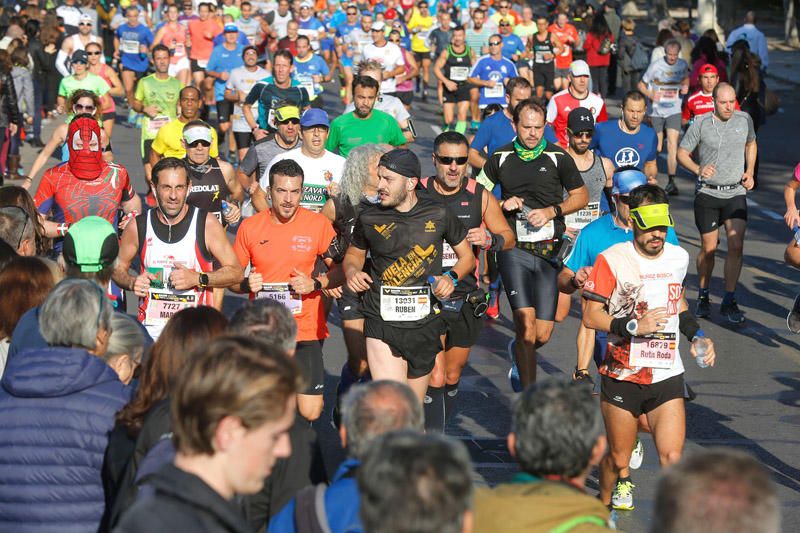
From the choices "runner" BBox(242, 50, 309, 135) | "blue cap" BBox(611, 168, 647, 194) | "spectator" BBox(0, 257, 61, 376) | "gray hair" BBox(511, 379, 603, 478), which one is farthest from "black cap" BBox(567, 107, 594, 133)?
"gray hair" BBox(511, 379, 603, 478)

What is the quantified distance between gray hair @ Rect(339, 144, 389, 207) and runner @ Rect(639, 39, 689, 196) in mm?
9258

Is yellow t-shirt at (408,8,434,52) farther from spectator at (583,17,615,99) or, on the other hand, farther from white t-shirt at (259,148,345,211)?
white t-shirt at (259,148,345,211)

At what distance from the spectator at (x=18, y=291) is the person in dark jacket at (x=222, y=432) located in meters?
2.46

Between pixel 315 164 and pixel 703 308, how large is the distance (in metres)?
3.83

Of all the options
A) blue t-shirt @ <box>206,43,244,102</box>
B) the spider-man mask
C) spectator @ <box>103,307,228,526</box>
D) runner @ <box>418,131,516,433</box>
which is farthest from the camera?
blue t-shirt @ <box>206,43,244,102</box>

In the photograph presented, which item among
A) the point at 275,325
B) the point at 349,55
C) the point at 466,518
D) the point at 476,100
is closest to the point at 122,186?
the point at 275,325

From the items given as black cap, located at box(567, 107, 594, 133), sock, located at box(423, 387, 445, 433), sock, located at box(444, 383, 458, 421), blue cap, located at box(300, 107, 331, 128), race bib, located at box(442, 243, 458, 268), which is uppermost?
blue cap, located at box(300, 107, 331, 128)

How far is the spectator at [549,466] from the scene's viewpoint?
3.37 m

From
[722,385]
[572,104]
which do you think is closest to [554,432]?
[722,385]

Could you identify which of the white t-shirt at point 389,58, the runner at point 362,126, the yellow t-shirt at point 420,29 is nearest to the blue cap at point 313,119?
the runner at point 362,126

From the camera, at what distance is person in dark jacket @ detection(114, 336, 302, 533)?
3.20 m

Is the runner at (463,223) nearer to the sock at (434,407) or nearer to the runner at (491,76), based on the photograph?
the sock at (434,407)

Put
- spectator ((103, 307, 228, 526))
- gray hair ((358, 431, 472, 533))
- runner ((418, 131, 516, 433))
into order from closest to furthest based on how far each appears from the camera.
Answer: gray hair ((358, 431, 472, 533)), spectator ((103, 307, 228, 526)), runner ((418, 131, 516, 433))

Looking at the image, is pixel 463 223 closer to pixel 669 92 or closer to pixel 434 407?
pixel 434 407
